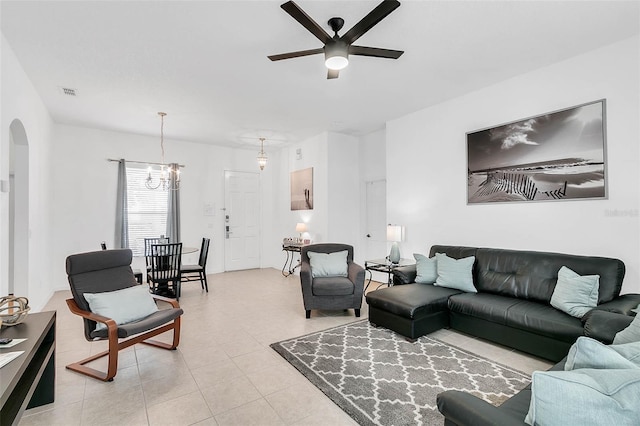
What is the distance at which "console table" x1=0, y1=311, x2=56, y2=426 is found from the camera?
1507 millimetres

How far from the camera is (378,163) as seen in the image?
620 centimetres

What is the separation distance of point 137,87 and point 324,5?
112 inches

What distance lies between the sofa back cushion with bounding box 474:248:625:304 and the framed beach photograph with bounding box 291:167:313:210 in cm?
371

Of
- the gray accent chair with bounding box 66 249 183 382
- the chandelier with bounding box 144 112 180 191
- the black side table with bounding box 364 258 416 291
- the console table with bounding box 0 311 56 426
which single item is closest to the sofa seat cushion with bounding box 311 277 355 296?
the black side table with bounding box 364 258 416 291

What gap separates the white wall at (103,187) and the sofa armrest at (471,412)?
6427 mm

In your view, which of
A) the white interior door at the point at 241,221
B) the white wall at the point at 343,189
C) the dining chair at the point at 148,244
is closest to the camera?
the dining chair at the point at 148,244

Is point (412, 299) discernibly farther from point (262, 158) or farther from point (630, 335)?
point (262, 158)

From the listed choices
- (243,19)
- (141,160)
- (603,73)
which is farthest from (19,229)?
(603,73)

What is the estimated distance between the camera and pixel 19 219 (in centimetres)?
387

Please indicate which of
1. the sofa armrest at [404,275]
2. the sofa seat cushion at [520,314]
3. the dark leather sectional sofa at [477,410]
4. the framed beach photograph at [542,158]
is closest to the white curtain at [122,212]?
the sofa armrest at [404,275]

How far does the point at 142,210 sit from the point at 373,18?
591cm

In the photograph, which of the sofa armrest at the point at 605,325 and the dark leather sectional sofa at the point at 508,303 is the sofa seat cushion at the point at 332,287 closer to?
the dark leather sectional sofa at the point at 508,303

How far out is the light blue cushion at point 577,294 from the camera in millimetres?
2688

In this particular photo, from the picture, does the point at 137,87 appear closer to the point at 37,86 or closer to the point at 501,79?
the point at 37,86
